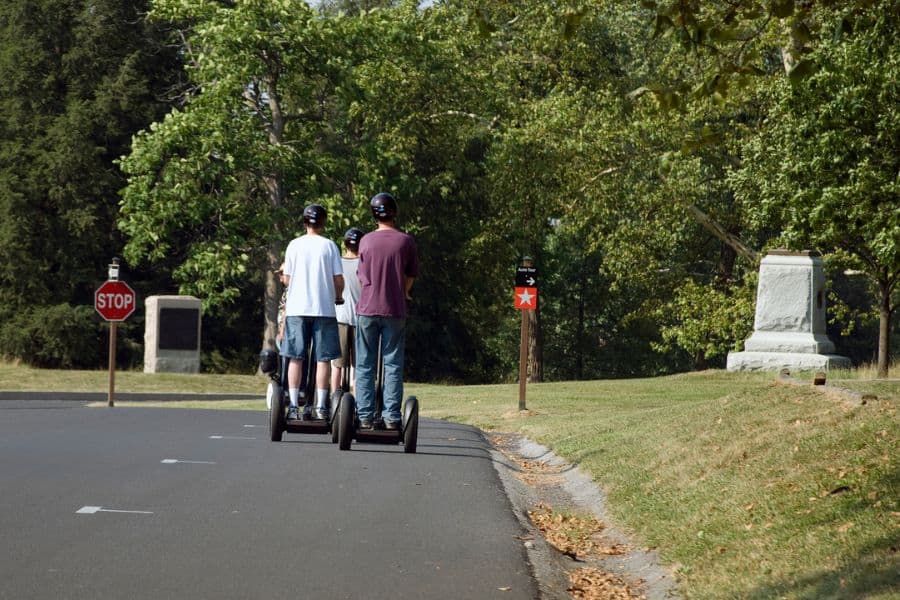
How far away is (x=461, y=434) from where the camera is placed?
21.0m

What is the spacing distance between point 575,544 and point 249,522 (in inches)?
104

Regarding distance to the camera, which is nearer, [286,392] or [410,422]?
[286,392]

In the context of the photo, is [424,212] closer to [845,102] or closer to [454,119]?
[454,119]

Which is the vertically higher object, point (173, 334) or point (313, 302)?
point (313, 302)

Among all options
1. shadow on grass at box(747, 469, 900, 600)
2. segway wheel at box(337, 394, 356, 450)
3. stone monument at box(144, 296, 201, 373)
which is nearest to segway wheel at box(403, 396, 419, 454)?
segway wheel at box(337, 394, 356, 450)

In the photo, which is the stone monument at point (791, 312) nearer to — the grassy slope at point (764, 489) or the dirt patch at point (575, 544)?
the grassy slope at point (764, 489)

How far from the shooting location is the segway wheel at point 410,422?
1421 cm

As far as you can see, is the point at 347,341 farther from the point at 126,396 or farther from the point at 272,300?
the point at 272,300

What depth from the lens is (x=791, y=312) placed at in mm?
32250

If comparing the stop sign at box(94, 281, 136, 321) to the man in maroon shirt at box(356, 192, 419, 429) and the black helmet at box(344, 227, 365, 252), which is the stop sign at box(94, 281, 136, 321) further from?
the man in maroon shirt at box(356, 192, 419, 429)

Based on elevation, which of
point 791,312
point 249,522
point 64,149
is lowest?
point 249,522

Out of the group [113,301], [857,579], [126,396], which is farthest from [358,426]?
[126,396]

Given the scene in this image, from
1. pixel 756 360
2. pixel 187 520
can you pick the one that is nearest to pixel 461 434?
pixel 187 520

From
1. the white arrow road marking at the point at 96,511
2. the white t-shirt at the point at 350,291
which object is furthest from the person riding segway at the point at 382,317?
the white arrow road marking at the point at 96,511
